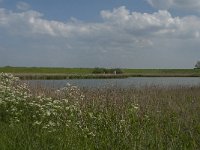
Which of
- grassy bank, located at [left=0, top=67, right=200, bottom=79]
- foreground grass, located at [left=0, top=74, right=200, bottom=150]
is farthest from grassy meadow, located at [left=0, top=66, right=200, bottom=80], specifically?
foreground grass, located at [left=0, top=74, right=200, bottom=150]

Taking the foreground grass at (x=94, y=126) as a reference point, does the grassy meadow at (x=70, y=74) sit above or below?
below

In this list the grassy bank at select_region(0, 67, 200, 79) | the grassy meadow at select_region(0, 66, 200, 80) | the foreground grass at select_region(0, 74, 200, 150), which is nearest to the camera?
the foreground grass at select_region(0, 74, 200, 150)

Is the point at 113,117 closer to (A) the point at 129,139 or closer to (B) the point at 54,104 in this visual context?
(B) the point at 54,104

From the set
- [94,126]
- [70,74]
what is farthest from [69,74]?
[94,126]

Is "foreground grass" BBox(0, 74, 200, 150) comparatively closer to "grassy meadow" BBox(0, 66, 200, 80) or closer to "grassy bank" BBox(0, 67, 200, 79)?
"grassy meadow" BBox(0, 66, 200, 80)

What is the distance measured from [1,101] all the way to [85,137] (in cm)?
385

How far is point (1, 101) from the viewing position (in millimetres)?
11062


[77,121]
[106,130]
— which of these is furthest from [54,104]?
[106,130]

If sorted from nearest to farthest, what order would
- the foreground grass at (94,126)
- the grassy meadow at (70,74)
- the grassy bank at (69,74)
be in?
the foreground grass at (94,126)
the grassy meadow at (70,74)
the grassy bank at (69,74)

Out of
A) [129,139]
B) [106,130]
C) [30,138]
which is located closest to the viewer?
[129,139]

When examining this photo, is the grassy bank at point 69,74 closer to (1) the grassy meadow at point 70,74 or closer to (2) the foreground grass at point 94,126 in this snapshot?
(1) the grassy meadow at point 70,74

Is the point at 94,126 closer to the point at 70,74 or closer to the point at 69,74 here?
the point at 70,74

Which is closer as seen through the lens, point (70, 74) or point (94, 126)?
point (94, 126)

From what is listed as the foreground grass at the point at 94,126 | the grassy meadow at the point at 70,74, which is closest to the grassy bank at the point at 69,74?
the grassy meadow at the point at 70,74
